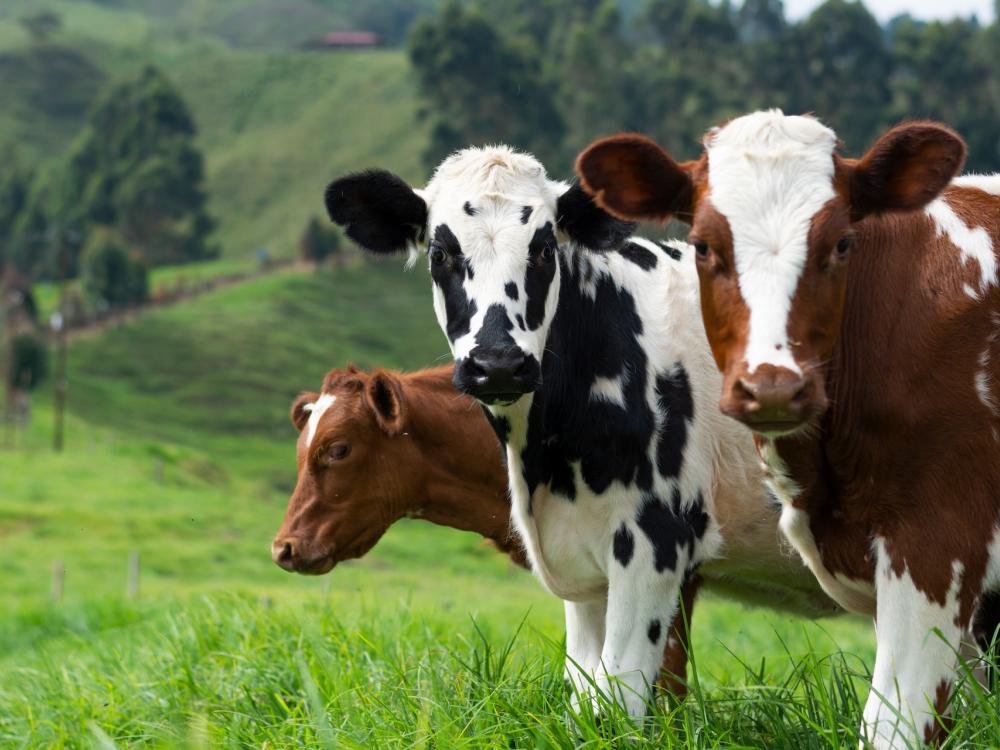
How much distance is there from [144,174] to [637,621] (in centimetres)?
9917

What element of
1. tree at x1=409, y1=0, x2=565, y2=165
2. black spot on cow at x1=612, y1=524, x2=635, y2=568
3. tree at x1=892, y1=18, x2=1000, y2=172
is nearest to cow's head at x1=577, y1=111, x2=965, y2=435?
black spot on cow at x1=612, y1=524, x2=635, y2=568

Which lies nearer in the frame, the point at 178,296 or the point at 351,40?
the point at 178,296

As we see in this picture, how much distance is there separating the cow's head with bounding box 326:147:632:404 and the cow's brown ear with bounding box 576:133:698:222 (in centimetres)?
75

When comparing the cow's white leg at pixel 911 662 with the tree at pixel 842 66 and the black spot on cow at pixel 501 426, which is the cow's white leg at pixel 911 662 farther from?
the tree at pixel 842 66

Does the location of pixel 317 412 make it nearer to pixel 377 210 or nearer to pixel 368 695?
pixel 377 210

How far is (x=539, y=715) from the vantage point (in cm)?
577

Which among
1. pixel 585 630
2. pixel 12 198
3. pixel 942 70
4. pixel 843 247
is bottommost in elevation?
pixel 12 198

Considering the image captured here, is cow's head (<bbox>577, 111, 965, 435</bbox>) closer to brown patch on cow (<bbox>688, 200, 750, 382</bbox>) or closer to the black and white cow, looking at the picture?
brown patch on cow (<bbox>688, 200, 750, 382</bbox>)

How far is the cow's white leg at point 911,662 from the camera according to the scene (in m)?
4.70

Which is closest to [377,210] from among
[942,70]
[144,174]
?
[942,70]

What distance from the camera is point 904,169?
499cm

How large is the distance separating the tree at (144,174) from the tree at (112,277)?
17.1m

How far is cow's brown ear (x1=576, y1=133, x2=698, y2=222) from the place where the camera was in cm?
528

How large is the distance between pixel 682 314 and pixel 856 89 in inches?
3504
